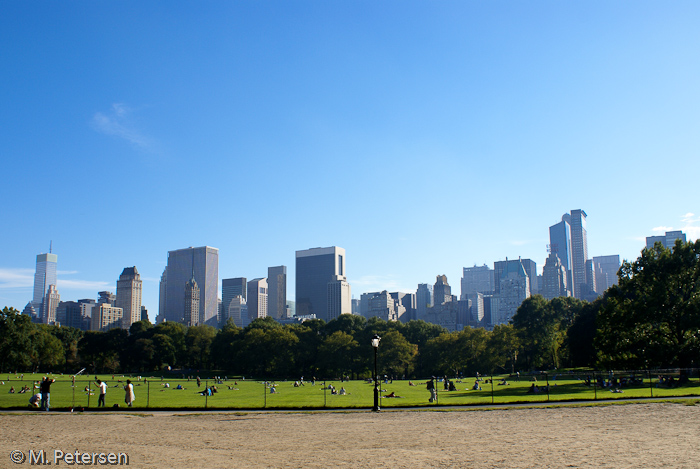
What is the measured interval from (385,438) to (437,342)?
3018 inches

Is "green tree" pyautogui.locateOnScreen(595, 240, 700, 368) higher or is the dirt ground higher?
"green tree" pyautogui.locateOnScreen(595, 240, 700, 368)

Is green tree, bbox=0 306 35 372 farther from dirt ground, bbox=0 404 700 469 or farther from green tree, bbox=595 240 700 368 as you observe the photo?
green tree, bbox=595 240 700 368

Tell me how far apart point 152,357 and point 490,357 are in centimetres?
6950

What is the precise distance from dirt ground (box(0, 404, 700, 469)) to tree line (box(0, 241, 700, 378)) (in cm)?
2138

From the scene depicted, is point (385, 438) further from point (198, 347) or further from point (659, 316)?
point (198, 347)

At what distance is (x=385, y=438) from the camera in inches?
755

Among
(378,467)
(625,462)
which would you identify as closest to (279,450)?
(378,467)

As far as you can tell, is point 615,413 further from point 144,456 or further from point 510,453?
point 144,456

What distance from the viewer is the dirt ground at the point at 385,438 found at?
1524 centimetres

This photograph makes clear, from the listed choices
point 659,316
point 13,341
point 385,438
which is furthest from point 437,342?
point 385,438

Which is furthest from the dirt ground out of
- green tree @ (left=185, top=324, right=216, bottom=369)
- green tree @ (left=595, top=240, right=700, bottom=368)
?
green tree @ (left=185, top=324, right=216, bottom=369)

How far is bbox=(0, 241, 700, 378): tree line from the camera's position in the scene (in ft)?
152

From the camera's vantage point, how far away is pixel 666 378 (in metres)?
39.1

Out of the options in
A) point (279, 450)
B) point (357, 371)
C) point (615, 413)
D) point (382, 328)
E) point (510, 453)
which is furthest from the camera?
point (382, 328)
